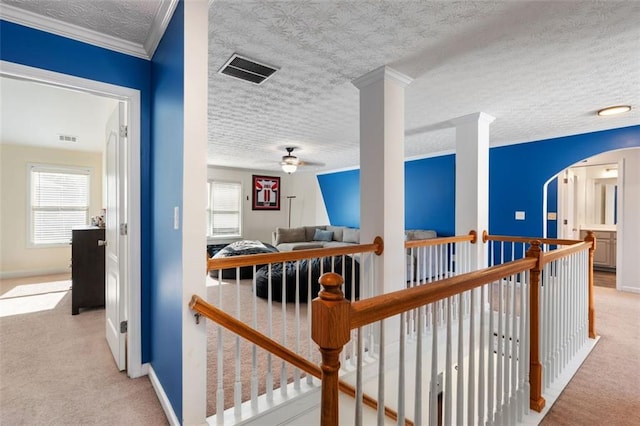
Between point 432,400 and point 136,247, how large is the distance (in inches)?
83.3

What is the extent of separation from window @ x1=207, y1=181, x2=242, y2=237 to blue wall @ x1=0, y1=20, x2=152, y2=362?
5725 millimetres

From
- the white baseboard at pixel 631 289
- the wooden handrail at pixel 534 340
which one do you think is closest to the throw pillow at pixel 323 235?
the white baseboard at pixel 631 289

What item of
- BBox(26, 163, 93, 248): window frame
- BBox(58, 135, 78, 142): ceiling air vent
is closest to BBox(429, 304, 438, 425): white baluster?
BBox(58, 135, 78, 142): ceiling air vent

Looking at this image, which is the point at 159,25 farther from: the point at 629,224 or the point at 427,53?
the point at 629,224

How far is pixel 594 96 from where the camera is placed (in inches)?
→ 119

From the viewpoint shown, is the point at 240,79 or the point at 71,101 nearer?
the point at 240,79

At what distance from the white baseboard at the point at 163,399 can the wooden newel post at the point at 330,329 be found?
125cm

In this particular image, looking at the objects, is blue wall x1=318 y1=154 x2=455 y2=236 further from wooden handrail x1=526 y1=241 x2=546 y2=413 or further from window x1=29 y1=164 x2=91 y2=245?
window x1=29 y1=164 x2=91 y2=245

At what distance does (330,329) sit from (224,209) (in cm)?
774

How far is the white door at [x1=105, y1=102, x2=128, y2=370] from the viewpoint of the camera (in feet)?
7.60

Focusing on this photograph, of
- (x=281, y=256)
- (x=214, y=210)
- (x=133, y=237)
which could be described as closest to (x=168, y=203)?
(x=133, y=237)

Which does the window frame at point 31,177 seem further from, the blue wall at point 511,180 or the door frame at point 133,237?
the blue wall at point 511,180

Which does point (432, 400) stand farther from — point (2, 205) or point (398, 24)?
point (2, 205)

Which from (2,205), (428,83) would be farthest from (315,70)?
(2,205)
